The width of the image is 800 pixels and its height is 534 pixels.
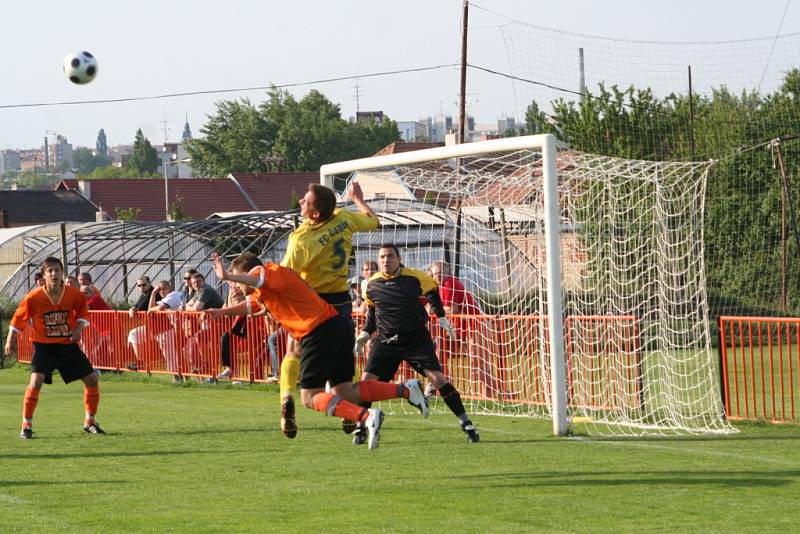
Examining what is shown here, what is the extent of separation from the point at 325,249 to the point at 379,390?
122 centimetres

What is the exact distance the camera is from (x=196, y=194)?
8988 cm

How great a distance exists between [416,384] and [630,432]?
3204 millimetres

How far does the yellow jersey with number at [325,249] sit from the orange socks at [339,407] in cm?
113

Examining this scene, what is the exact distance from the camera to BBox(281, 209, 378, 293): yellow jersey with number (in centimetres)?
1014

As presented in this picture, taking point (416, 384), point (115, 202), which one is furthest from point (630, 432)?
point (115, 202)

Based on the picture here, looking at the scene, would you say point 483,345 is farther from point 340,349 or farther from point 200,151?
point 200,151

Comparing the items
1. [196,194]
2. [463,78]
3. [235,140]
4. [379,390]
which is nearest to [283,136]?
[235,140]

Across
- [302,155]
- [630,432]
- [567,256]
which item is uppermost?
[302,155]

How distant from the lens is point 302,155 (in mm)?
110438

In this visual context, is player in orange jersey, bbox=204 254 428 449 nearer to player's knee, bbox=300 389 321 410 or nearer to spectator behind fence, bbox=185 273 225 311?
player's knee, bbox=300 389 321 410

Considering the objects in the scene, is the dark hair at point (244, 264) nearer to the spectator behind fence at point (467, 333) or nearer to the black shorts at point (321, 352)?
the black shorts at point (321, 352)

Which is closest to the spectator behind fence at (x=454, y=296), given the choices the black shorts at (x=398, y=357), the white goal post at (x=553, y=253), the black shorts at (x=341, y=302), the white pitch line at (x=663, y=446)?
the white pitch line at (x=663, y=446)

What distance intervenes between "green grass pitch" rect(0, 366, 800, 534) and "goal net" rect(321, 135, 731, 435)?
1.04m

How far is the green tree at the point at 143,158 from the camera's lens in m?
167
